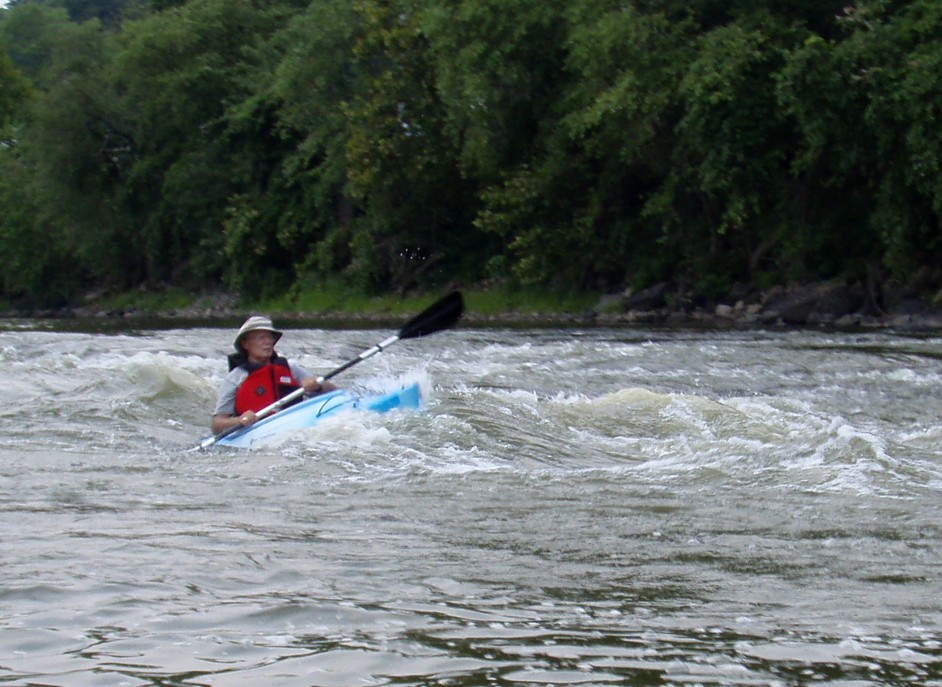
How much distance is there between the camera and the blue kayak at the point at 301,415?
27.9 feet

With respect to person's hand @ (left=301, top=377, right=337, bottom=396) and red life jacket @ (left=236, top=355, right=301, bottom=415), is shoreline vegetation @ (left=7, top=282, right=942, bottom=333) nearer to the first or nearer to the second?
person's hand @ (left=301, top=377, right=337, bottom=396)

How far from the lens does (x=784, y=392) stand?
11195 mm

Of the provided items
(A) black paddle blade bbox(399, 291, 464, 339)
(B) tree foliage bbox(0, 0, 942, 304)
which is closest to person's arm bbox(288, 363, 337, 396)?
(A) black paddle blade bbox(399, 291, 464, 339)

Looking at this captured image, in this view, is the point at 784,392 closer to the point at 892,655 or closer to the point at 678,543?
the point at 678,543

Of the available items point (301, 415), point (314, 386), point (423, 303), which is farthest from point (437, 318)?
point (423, 303)

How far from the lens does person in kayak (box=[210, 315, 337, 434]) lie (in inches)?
360

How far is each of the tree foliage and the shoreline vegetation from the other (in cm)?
54

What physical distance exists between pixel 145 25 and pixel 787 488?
34322 mm

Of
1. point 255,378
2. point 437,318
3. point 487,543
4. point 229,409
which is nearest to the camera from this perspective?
point 487,543

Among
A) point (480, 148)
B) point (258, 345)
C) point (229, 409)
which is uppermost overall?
point (480, 148)

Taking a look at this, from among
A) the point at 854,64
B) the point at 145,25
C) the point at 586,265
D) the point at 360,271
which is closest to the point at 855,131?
the point at 854,64

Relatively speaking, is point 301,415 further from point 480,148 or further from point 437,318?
point 480,148

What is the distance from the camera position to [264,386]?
30.3 feet

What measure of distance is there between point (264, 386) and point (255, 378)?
0.08 metres
